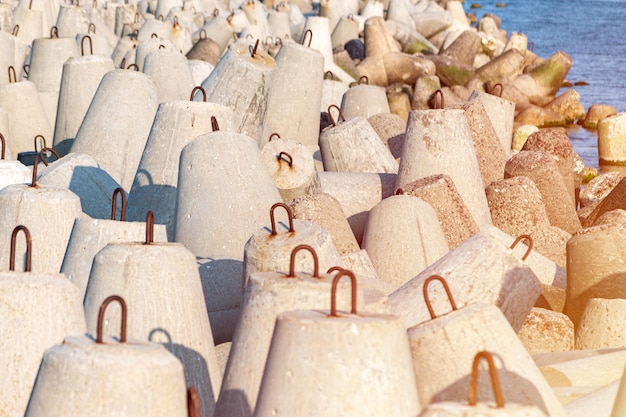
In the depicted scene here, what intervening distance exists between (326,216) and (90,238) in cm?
140

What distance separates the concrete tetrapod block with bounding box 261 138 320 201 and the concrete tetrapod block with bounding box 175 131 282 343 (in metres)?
0.97

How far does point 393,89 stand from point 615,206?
7.15 m

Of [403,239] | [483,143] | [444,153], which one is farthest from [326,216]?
[483,143]

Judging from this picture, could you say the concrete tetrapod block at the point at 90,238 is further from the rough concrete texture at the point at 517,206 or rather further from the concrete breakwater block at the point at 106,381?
the rough concrete texture at the point at 517,206

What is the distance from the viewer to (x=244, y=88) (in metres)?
5.82

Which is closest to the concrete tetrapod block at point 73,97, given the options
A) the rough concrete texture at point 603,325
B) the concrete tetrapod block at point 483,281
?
the concrete tetrapod block at point 483,281

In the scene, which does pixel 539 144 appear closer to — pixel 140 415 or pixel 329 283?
pixel 329 283

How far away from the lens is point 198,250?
4.21 m

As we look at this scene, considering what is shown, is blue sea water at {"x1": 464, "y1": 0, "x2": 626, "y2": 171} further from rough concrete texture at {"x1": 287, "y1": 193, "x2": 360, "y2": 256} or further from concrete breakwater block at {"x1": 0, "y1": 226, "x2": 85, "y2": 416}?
concrete breakwater block at {"x1": 0, "y1": 226, "x2": 85, "y2": 416}

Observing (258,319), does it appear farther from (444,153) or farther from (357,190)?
(357,190)

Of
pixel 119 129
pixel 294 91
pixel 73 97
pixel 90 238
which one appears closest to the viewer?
pixel 90 238

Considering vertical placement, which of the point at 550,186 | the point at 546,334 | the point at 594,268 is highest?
the point at 550,186

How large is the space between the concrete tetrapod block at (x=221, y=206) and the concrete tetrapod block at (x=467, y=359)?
1433 mm

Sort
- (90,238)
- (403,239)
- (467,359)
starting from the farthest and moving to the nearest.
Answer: (403,239)
(90,238)
(467,359)
